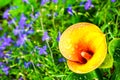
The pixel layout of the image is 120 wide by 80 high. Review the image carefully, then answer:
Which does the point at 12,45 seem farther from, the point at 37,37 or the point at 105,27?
the point at 105,27

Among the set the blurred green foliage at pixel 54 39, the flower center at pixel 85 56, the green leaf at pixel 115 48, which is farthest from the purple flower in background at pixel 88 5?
the flower center at pixel 85 56

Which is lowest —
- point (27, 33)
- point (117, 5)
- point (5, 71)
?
point (5, 71)

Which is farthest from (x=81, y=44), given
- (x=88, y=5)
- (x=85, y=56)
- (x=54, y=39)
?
(x=88, y=5)

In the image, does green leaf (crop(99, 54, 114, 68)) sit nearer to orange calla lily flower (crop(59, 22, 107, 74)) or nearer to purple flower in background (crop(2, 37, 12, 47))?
orange calla lily flower (crop(59, 22, 107, 74))

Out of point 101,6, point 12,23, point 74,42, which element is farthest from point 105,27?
point 12,23

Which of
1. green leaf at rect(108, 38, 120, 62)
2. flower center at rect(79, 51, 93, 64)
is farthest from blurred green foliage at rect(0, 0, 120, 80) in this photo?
flower center at rect(79, 51, 93, 64)

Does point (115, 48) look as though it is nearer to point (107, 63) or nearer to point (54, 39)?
point (107, 63)
